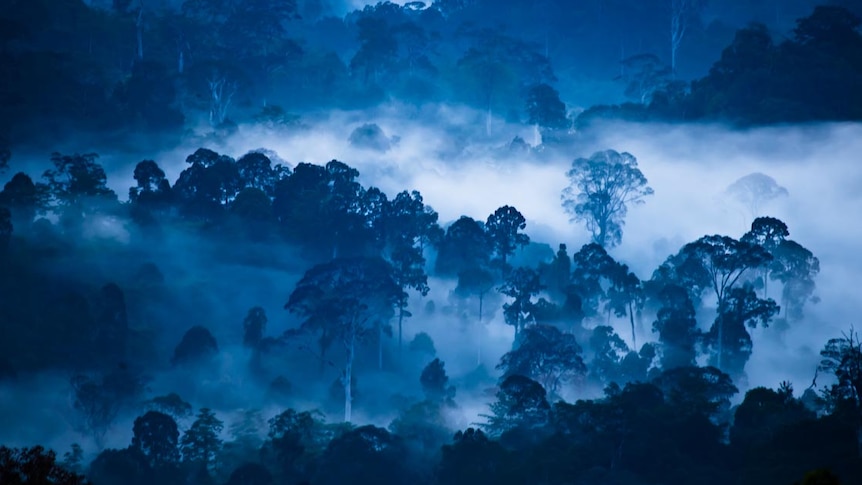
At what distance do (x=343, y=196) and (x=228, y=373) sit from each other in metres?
20.4

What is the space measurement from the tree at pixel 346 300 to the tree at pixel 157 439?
12.7 metres

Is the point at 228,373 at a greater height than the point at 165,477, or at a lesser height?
greater

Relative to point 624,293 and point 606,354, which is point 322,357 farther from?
point 624,293

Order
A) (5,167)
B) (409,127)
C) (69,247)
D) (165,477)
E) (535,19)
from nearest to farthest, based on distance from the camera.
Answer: (165,477), (69,247), (5,167), (409,127), (535,19)

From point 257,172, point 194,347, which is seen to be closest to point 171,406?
point 194,347

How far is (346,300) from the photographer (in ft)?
211

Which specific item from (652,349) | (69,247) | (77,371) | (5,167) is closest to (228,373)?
(77,371)

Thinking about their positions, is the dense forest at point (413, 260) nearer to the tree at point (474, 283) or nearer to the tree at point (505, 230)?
the tree at point (505, 230)

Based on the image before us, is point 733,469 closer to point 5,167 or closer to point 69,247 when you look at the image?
point 69,247

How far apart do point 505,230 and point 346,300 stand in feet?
55.3

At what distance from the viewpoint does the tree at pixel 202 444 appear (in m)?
52.6

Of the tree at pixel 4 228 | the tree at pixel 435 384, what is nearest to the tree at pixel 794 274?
the tree at pixel 435 384

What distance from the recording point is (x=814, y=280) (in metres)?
73.2

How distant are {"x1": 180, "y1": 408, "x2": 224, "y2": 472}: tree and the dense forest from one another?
16cm
